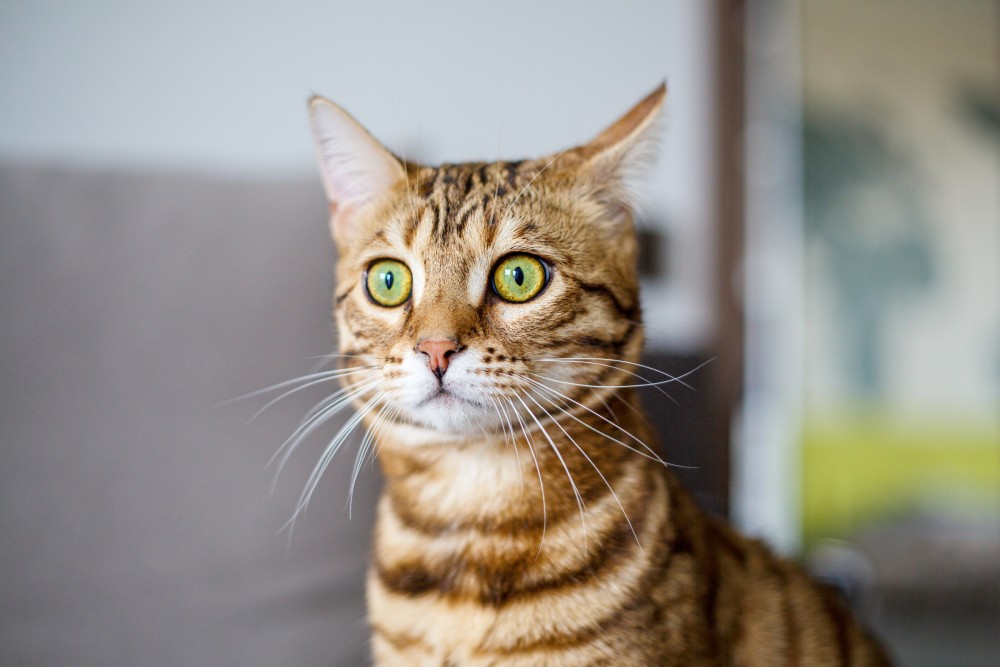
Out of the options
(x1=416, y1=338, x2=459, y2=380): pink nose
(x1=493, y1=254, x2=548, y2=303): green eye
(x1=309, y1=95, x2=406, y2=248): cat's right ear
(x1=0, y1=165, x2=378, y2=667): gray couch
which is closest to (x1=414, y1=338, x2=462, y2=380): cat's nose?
(x1=416, y1=338, x2=459, y2=380): pink nose

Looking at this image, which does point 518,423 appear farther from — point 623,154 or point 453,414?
point 623,154

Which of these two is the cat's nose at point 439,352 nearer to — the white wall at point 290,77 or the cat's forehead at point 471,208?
the cat's forehead at point 471,208

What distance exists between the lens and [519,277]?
2.71ft

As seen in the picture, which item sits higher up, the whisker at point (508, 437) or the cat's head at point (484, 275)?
the cat's head at point (484, 275)

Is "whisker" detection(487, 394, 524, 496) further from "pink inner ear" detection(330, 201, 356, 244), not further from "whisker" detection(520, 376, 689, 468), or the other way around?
"pink inner ear" detection(330, 201, 356, 244)

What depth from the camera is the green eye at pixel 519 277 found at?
82 cm

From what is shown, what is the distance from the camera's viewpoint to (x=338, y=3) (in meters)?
1.06

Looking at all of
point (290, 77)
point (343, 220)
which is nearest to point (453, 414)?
point (343, 220)

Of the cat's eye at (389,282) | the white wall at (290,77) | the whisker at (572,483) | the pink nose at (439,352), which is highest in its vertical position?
the white wall at (290,77)

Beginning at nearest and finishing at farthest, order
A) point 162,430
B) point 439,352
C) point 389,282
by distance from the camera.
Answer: point 439,352 → point 389,282 → point 162,430

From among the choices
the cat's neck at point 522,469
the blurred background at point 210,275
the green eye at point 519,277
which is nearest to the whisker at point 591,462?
the cat's neck at point 522,469

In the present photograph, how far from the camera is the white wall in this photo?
0.93 meters

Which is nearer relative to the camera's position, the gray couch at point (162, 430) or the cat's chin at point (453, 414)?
the cat's chin at point (453, 414)

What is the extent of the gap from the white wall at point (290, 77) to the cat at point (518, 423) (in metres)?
0.15
